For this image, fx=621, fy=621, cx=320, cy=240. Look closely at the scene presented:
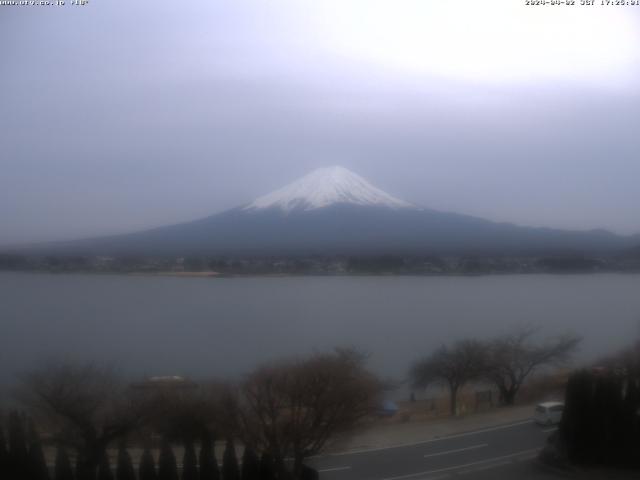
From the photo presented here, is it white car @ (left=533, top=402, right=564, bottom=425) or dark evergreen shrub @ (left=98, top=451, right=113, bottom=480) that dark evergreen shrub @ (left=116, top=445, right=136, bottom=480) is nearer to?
dark evergreen shrub @ (left=98, top=451, right=113, bottom=480)

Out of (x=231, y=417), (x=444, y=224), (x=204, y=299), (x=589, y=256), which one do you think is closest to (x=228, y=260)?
(x=204, y=299)

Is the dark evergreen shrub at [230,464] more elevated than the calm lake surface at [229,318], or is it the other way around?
the calm lake surface at [229,318]

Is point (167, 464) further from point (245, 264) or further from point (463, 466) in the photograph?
point (463, 466)

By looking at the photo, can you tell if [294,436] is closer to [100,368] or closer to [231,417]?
[231,417]

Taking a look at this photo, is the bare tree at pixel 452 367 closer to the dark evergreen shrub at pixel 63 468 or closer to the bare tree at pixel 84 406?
the bare tree at pixel 84 406

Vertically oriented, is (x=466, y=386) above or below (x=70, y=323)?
below

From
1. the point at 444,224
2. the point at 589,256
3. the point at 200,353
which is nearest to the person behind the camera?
the point at 200,353

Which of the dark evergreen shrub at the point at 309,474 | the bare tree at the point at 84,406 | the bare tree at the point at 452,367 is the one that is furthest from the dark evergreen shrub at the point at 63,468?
the bare tree at the point at 452,367
